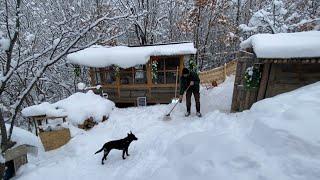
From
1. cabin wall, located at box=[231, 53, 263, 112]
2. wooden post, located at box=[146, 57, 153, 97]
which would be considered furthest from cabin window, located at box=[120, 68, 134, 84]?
cabin wall, located at box=[231, 53, 263, 112]

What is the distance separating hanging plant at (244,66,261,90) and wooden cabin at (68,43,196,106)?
3.93m

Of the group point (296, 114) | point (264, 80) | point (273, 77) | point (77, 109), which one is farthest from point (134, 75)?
point (296, 114)

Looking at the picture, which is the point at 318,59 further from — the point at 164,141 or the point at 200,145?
the point at 164,141

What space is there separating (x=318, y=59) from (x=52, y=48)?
6.70 meters

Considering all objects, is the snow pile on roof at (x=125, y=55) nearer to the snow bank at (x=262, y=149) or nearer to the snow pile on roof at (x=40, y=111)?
the snow pile on roof at (x=40, y=111)

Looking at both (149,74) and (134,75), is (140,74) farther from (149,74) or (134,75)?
(149,74)

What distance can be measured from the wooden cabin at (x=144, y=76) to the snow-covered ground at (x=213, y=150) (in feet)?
11.5

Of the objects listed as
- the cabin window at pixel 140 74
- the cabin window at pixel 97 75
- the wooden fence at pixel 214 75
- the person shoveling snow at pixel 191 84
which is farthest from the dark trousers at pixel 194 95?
the wooden fence at pixel 214 75

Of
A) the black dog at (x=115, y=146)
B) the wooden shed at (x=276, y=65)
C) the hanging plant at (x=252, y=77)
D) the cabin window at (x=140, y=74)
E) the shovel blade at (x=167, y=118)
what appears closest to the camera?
the black dog at (x=115, y=146)

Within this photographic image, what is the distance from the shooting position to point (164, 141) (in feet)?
26.0

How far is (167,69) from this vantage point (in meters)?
13.6

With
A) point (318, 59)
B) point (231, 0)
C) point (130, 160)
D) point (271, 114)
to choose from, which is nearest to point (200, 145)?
point (271, 114)

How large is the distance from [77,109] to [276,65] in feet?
23.4

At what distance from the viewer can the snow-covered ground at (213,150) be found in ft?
16.3
